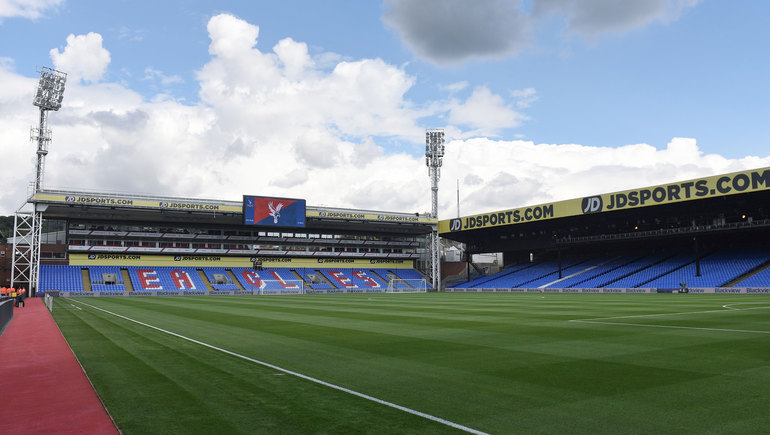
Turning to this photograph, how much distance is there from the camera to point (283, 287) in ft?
222

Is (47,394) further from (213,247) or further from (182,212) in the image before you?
(213,247)

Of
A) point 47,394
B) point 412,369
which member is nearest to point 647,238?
point 412,369

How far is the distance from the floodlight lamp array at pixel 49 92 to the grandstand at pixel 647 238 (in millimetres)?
52812

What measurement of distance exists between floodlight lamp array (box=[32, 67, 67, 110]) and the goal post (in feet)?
105

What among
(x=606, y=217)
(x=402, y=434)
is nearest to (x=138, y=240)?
(x=606, y=217)

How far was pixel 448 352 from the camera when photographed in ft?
37.2

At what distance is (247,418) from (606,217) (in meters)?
62.7

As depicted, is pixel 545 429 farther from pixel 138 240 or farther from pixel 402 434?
pixel 138 240

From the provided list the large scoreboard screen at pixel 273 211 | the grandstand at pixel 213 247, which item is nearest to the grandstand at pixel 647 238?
the grandstand at pixel 213 247

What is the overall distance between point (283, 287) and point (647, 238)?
149ft

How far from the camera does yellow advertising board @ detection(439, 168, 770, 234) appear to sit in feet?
137

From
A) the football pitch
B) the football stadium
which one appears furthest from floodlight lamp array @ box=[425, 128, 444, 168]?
the football pitch

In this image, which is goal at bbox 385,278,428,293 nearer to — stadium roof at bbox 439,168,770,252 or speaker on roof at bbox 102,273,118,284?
stadium roof at bbox 439,168,770,252

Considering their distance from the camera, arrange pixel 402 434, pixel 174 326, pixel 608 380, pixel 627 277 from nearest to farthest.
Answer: pixel 402 434 → pixel 608 380 → pixel 174 326 → pixel 627 277
